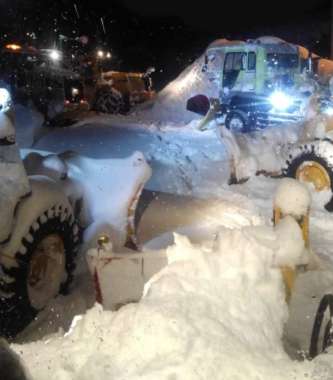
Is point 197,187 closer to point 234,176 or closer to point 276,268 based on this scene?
point 234,176

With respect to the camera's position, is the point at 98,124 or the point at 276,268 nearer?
the point at 276,268

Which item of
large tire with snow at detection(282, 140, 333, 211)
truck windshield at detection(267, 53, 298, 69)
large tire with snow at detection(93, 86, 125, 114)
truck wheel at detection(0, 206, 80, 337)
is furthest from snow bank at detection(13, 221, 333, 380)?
large tire with snow at detection(93, 86, 125, 114)

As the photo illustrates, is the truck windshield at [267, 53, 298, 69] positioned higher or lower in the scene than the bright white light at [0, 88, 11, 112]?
higher

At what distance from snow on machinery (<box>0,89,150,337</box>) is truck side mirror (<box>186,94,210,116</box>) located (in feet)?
46.5

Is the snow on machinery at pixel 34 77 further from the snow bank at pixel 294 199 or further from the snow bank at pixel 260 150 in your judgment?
the snow bank at pixel 294 199

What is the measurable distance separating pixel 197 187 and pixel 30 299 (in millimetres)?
5360

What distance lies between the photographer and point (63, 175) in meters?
5.37

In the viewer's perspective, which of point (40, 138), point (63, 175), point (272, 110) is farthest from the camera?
point (272, 110)

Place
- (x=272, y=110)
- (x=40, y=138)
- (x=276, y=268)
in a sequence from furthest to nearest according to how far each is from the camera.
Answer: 1. (x=272, y=110)
2. (x=40, y=138)
3. (x=276, y=268)

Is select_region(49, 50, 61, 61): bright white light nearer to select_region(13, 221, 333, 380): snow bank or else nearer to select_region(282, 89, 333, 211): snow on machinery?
select_region(282, 89, 333, 211): snow on machinery

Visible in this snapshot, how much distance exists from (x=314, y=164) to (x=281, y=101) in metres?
6.43

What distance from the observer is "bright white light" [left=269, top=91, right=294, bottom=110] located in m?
13.9

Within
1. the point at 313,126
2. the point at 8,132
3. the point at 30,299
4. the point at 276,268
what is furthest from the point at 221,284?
the point at 313,126

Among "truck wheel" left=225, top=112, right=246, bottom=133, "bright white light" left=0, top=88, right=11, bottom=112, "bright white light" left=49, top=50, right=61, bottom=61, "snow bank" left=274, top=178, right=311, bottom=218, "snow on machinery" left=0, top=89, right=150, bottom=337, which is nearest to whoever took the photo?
"snow bank" left=274, top=178, right=311, bottom=218
